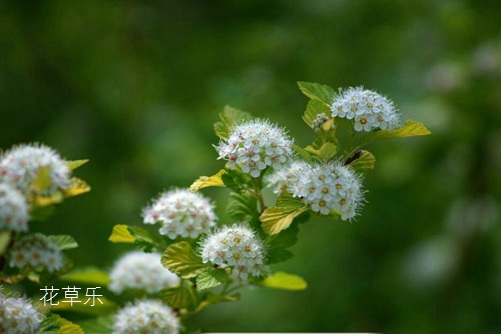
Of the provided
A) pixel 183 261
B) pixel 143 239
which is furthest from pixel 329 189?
pixel 143 239

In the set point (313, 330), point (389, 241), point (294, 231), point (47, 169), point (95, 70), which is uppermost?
point (95, 70)

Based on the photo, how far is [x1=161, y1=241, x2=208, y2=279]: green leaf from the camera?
165cm

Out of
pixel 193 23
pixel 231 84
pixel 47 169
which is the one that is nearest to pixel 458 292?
pixel 231 84

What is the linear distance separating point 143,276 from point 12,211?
49 centimetres

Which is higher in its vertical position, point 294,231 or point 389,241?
point 389,241

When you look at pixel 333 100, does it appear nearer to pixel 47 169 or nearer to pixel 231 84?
pixel 47 169

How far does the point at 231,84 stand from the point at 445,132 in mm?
1225

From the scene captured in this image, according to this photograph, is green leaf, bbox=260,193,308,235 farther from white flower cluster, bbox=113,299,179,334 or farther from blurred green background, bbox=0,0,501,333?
blurred green background, bbox=0,0,501,333

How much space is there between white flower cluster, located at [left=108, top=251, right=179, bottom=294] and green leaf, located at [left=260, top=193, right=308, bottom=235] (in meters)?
0.46

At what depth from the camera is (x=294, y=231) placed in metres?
1.74

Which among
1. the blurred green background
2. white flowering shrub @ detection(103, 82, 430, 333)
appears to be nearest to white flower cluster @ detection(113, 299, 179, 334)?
white flowering shrub @ detection(103, 82, 430, 333)

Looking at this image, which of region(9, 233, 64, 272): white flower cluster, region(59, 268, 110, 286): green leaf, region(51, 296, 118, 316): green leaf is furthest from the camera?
region(59, 268, 110, 286): green leaf

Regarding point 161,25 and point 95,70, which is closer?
point 95,70

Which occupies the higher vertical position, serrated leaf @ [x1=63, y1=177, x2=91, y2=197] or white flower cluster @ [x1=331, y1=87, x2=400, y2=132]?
white flower cluster @ [x1=331, y1=87, x2=400, y2=132]
